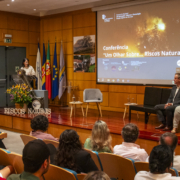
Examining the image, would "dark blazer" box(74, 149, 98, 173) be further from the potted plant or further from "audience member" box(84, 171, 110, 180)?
the potted plant

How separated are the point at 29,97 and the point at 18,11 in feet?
12.2

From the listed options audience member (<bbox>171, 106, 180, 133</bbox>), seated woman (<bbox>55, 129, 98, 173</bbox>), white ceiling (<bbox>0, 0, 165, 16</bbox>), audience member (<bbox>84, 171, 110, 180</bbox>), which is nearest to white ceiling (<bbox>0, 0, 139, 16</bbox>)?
white ceiling (<bbox>0, 0, 165, 16</bbox>)

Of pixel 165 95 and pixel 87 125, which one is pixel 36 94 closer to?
pixel 87 125

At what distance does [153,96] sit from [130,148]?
3.84m

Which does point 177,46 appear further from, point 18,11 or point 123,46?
point 18,11

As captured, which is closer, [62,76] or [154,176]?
[154,176]

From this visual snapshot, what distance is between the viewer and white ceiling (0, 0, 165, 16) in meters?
8.13

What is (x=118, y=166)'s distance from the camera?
2.45m

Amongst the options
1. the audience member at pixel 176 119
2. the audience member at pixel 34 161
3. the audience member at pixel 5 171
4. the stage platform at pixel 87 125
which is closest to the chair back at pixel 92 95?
the stage platform at pixel 87 125

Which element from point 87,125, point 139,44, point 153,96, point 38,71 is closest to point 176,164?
point 87,125

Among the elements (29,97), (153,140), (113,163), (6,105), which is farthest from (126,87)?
(113,163)

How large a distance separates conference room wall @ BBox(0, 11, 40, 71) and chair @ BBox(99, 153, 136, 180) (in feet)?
24.7

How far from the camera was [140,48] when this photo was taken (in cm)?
754

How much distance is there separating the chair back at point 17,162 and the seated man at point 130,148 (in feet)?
3.36
